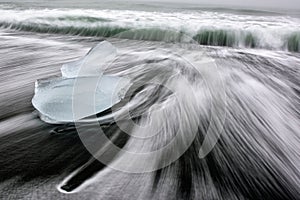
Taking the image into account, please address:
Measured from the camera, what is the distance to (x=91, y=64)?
3.33 metres

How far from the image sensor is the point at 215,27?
24.6ft

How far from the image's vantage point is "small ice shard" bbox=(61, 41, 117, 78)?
3.12 m

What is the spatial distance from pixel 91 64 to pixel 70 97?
1.07 m

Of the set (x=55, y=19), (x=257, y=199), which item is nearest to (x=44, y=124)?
(x=257, y=199)

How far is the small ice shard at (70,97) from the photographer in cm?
221

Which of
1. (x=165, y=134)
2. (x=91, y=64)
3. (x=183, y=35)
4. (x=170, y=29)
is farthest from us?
(x=170, y=29)

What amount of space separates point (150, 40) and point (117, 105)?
473 centimetres

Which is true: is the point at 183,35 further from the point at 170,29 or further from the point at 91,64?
the point at 91,64

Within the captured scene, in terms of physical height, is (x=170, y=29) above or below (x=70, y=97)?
above

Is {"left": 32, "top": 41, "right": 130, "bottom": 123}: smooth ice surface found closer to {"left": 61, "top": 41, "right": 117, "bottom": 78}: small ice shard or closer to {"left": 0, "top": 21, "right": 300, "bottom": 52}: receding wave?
{"left": 61, "top": 41, "right": 117, "bottom": 78}: small ice shard

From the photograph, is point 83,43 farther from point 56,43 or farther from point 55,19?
point 55,19

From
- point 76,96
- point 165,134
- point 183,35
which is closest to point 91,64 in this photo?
point 76,96

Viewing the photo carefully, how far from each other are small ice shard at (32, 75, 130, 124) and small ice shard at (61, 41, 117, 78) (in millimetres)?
458

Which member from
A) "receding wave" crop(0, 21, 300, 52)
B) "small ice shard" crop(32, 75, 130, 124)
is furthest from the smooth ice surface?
"receding wave" crop(0, 21, 300, 52)
